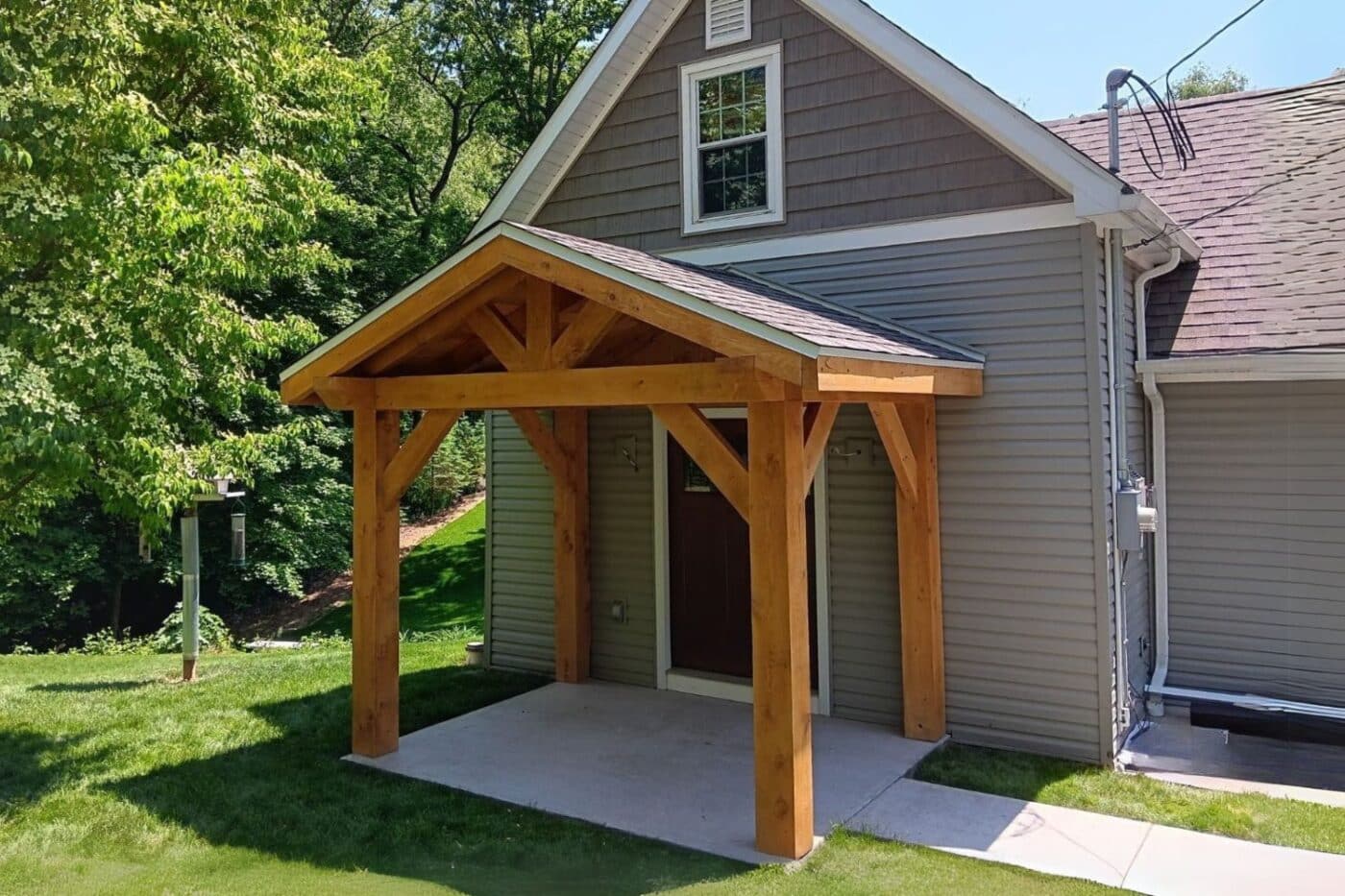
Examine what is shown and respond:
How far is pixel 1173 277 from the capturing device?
24.7 feet

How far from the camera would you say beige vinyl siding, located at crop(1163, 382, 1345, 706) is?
660 centimetres

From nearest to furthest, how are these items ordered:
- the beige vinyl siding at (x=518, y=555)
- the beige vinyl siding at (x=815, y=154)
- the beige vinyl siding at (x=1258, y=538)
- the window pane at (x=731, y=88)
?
the beige vinyl siding at (x=815, y=154) → the beige vinyl siding at (x=1258, y=538) → the window pane at (x=731, y=88) → the beige vinyl siding at (x=518, y=555)

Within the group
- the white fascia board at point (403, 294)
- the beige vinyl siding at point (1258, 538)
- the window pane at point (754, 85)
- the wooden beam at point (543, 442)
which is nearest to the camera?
the white fascia board at point (403, 294)

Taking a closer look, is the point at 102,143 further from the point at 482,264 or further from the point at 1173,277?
the point at 1173,277

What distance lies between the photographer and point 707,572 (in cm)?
755

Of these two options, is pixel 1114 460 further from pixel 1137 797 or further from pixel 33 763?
pixel 33 763

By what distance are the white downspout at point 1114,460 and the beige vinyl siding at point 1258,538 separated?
110 cm

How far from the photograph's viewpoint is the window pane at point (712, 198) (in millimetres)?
7508

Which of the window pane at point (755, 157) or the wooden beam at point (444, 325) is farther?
the window pane at point (755, 157)

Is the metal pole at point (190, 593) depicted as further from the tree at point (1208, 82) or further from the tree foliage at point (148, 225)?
the tree at point (1208, 82)

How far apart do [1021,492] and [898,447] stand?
0.98 metres

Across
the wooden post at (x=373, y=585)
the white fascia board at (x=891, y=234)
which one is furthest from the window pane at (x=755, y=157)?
the wooden post at (x=373, y=585)

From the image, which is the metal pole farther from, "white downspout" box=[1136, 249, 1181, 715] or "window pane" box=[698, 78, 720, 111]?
"white downspout" box=[1136, 249, 1181, 715]

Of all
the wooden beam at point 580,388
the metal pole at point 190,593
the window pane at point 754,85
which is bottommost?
the metal pole at point 190,593
